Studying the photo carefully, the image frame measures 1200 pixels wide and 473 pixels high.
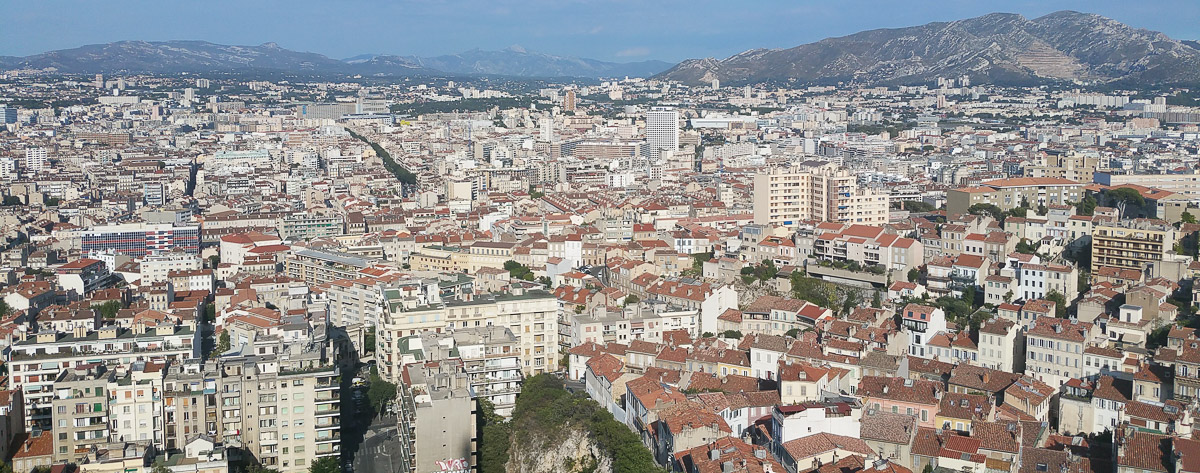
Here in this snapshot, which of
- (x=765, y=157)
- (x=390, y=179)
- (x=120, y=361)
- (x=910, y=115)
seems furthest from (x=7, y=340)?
(x=910, y=115)

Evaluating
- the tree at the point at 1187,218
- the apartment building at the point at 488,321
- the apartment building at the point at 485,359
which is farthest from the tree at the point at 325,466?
the tree at the point at 1187,218

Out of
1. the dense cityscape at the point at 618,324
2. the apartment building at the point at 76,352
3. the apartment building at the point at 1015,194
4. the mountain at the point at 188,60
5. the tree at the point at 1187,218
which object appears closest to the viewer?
the dense cityscape at the point at 618,324

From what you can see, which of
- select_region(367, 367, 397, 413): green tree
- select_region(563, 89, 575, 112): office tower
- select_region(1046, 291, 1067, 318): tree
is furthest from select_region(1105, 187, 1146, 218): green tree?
select_region(563, 89, 575, 112): office tower

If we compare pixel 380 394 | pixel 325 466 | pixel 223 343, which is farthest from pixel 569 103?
pixel 325 466

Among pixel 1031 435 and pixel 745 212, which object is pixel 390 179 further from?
pixel 1031 435

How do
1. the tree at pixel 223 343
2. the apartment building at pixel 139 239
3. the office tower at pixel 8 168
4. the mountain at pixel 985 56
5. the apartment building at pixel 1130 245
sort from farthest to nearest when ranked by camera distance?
1. the mountain at pixel 985 56
2. the office tower at pixel 8 168
3. the apartment building at pixel 139 239
4. the apartment building at pixel 1130 245
5. the tree at pixel 223 343

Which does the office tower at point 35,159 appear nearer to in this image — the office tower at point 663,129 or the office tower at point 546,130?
the office tower at point 546,130

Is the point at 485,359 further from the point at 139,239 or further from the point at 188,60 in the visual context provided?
the point at 188,60
